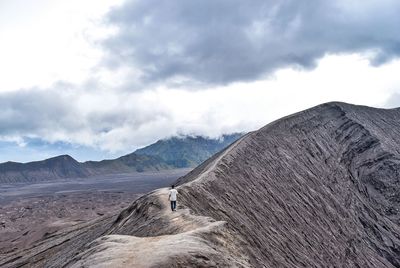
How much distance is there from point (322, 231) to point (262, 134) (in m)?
22.4

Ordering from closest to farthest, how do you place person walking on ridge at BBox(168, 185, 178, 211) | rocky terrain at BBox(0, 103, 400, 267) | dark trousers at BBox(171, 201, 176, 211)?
rocky terrain at BBox(0, 103, 400, 267)
person walking on ridge at BBox(168, 185, 178, 211)
dark trousers at BBox(171, 201, 176, 211)

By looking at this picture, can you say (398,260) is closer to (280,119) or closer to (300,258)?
(300,258)

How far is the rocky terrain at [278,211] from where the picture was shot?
2069cm

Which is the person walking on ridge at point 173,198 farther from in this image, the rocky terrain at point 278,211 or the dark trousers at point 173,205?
the rocky terrain at point 278,211

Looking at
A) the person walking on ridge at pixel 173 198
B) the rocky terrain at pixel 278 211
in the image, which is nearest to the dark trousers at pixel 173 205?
the person walking on ridge at pixel 173 198

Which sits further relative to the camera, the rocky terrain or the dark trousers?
the dark trousers

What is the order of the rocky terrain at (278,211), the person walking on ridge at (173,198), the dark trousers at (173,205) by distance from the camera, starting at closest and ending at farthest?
the rocky terrain at (278,211) → the person walking on ridge at (173,198) → the dark trousers at (173,205)

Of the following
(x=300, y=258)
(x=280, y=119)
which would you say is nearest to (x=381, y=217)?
(x=280, y=119)

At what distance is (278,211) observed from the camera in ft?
172

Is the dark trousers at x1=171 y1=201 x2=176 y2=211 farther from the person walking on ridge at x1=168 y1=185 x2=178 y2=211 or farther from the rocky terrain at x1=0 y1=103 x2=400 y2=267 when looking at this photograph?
the rocky terrain at x1=0 y1=103 x2=400 y2=267

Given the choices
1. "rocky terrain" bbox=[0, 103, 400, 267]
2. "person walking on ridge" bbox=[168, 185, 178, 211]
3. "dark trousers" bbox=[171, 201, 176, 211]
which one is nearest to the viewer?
"rocky terrain" bbox=[0, 103, 400, 267]

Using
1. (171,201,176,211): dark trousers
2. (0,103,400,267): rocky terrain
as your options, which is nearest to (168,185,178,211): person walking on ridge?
(171,201,176,211): dark trousers

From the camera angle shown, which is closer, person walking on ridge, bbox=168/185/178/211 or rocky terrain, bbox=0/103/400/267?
rocky terrain, bbox=0/103/400/267

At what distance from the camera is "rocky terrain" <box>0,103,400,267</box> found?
67.9ft
